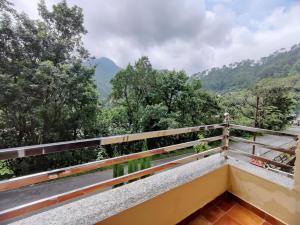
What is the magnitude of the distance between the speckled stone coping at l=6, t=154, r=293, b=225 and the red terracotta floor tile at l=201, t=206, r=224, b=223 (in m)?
0.33

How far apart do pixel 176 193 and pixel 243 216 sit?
681mm

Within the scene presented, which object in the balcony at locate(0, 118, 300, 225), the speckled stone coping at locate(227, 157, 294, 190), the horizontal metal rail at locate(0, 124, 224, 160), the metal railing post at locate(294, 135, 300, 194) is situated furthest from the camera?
the speckled stone coping at locate(227, 157, 294, 190)

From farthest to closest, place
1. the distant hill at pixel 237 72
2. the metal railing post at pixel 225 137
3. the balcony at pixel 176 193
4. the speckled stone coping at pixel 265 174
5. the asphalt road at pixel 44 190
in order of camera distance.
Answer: the distant hill at pixel 237 72, the asphalt road at pixel 44 190, the metal railing post at pixel 225 137, the speckled stone coping at pixel 265 174, the balcony at pixel 176 193

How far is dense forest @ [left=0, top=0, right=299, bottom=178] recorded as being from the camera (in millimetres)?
6438

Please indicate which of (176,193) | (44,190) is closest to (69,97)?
(44,190)

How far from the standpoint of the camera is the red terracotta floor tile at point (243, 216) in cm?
142

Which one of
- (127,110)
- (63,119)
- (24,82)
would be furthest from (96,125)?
A: (24,82)

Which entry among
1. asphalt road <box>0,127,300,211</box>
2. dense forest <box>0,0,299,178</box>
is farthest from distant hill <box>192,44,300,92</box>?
asphalt road <box>0,127,300,211</box>

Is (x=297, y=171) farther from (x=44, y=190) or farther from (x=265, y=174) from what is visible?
(x=44, y=190)

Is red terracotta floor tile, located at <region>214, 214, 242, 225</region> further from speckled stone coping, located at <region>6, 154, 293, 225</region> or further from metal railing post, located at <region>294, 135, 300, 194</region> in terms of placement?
metal railing post, located at <region>294, 135, 300, 194</region>

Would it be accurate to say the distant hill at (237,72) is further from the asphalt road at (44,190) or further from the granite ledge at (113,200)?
the granite ledge at (113,200)

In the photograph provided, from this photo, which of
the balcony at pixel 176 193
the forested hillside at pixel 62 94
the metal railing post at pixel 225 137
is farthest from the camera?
the forested hillside at pixel 62 94

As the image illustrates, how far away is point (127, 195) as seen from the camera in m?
1.15

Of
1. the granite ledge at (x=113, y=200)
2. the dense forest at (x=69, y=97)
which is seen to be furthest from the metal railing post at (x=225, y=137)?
the dense forest at (x=69, y=97)
